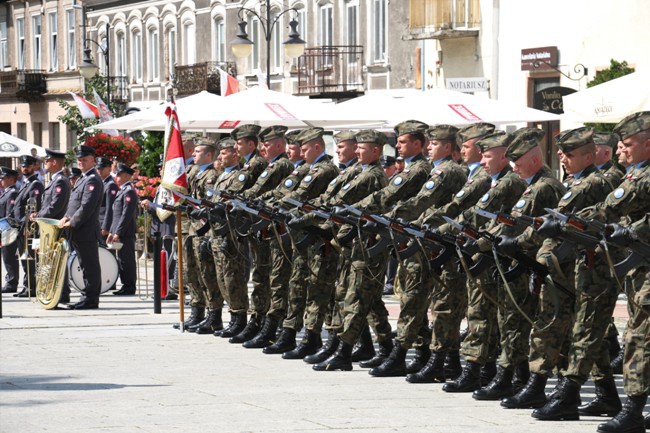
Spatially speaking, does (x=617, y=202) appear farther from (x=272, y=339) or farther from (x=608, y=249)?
(x=272, y=339)

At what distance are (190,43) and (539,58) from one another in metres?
19.9

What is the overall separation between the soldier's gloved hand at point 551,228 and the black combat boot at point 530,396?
4.28 feet

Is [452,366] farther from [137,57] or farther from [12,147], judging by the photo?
[137,57]

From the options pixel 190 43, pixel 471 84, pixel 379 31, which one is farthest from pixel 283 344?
pixel 190 43

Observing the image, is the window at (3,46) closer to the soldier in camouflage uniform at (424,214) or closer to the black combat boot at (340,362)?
the black combat boot at (340,362)

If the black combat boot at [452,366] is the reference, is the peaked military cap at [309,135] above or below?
above

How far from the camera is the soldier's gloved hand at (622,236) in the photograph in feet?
30.2

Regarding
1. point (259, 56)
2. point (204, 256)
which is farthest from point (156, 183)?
point (259, 56)

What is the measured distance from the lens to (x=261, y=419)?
1003cm

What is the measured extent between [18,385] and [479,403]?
142 inches

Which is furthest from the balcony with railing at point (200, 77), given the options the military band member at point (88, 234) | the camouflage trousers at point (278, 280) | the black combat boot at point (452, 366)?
the black combat boot at point (452, 366)

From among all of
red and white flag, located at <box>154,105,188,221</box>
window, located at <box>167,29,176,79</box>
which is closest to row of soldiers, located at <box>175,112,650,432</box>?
red and white flag, located at <box>154,105,188,221</box>

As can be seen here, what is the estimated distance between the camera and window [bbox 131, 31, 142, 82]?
51.9 meters

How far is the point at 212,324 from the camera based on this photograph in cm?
1566
